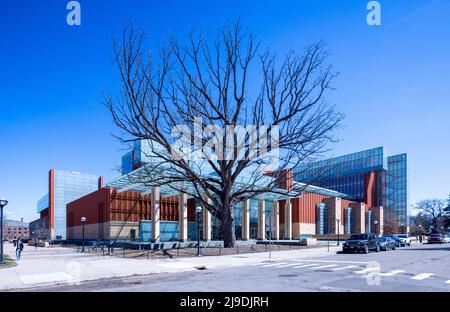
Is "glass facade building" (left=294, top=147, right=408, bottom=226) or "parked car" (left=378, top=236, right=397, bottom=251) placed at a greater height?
"glass facade building" (left=294, top=147, right=408, bottom=226)

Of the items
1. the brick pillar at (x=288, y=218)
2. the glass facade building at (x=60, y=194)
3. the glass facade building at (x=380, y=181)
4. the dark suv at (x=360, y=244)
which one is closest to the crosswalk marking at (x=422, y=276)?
the dark suv at (x=360, y=244)

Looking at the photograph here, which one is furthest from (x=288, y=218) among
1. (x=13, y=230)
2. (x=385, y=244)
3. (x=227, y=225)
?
(x=13, y=230)

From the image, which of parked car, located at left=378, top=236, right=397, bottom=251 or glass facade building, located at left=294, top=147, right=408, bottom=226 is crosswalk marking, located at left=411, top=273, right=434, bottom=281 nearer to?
parked car, located at left=378, top=236, right=397, bottom=251

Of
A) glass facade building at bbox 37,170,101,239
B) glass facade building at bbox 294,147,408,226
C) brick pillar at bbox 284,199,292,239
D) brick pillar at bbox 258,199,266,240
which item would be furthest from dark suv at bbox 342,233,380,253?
glass facade building at bbox 37,170,101,239

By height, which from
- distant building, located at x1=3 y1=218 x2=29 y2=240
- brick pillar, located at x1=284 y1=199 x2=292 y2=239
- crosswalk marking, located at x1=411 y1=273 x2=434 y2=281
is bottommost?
distant building, located at x1=3 y1=218 x2=29 y2=240

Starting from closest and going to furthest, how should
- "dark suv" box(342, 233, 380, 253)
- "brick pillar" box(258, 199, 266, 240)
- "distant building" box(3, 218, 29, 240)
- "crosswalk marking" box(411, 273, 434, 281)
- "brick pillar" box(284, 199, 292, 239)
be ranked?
"crosswalk marking" box(411, 273, 434, 281), "dark suv" box(342, 233, 380, 253), "brick pillar" box(258, 199, 266, 240), "brick pillar" box(284, 199, 292, 239), "distant building" box(3, 218, 29, 240)

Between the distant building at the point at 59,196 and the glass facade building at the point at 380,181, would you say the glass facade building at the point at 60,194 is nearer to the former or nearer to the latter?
the distant building at the point at 59,196

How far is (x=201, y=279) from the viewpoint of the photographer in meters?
14.5

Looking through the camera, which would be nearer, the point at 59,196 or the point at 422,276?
the point at 422,276

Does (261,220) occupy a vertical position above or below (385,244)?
below

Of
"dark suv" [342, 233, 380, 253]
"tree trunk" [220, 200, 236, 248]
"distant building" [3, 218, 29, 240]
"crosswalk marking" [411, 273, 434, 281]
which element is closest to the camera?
"crosswalk marking" [411, 273, 434, 281]

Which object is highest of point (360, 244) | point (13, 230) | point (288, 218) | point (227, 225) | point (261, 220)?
point (227, 225)

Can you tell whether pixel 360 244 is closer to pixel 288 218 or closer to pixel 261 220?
pixel 261 220
